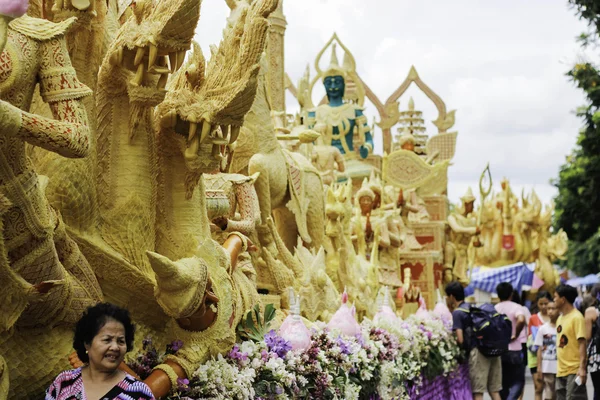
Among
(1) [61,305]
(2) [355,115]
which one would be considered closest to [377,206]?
(2) [355,115]

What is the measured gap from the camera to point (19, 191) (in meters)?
5.04

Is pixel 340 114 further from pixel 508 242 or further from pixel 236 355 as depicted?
pixel 236 355

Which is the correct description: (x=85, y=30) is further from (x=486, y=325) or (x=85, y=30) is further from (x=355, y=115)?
(x=355, y=115)

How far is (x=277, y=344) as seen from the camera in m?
6.97

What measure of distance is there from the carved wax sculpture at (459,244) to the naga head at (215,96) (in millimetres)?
13813

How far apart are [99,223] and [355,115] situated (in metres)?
13.5

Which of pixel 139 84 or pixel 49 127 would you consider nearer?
pixel 49 127

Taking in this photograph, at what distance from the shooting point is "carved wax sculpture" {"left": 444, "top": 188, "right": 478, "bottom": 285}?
20.0 meters

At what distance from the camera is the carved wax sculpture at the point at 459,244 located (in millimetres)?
19969

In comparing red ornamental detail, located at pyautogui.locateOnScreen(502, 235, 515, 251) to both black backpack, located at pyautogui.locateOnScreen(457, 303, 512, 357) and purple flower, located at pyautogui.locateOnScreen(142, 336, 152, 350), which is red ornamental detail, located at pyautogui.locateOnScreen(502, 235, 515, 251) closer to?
black backpack, located at pyautogui.locateOnScreen(457, 303, 512, 357)

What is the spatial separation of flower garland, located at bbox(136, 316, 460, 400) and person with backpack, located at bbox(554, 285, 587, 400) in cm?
125

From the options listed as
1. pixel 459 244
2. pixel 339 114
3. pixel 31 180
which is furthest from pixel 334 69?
pixel 31 180

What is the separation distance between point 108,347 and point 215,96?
191 cm

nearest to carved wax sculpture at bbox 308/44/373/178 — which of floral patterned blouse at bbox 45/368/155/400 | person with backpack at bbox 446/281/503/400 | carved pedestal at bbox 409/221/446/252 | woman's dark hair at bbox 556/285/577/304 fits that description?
carved pedestal at bbox 409/221/446/252
